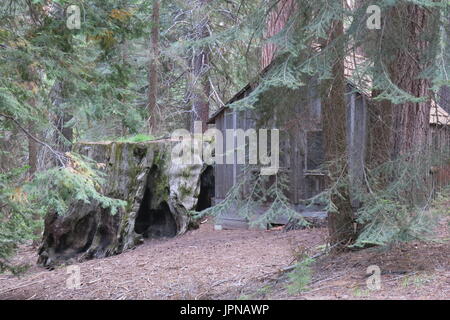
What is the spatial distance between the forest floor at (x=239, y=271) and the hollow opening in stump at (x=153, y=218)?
1.53ft

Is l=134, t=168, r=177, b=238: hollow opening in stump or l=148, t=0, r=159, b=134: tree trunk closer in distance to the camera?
l=134, t=168, r=177, b=238: hollow opening in stump

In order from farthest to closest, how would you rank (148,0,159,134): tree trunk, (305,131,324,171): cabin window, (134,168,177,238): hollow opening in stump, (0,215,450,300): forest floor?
(148,0,159,134): tree trunk < (134,168,177,238): hollow opening in stump < (305,131,324,171): cabin window < (0,215,450,300): forest floor


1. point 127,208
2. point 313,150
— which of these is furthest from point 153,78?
Answer: point 313,150

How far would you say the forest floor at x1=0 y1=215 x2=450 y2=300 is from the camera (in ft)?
18.9

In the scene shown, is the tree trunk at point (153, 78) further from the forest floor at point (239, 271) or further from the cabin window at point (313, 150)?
the cabin window at point (313, 150)

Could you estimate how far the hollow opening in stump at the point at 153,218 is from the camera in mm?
12672

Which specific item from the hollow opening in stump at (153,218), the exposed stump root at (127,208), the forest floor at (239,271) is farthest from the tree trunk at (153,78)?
the forest floor at (239,271)

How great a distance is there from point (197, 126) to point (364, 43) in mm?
11674

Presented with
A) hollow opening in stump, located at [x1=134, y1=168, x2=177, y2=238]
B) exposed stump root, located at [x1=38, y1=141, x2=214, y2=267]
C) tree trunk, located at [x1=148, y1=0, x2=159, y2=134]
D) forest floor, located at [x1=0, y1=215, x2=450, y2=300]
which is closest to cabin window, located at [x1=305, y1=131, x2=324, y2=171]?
forest floor, located at [x1=0, y1=215, x2=450, y2=300]

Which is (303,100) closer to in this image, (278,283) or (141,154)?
(278,283)

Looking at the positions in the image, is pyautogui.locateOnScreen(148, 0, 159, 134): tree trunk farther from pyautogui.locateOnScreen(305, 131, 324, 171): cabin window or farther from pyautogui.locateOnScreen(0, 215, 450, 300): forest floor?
pyautogui.locateOnScreen(305, 131, 324, 171): cabin window

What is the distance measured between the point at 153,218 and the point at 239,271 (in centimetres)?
518

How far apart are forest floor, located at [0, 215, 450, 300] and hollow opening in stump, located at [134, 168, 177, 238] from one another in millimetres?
468

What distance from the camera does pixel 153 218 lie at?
13.0 m
